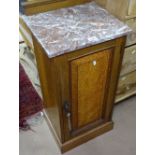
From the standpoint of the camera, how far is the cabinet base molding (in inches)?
55.1

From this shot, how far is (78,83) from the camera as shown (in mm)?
1125

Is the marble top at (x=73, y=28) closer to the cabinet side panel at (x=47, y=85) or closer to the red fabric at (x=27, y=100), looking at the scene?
the cabinet side panel at (x=47, y=85)

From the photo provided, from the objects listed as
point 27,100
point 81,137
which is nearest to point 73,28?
point 81,137

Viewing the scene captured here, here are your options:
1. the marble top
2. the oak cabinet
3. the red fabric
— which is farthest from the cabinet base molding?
the marble top

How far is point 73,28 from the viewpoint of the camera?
106 cm

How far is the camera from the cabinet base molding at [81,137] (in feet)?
4.59

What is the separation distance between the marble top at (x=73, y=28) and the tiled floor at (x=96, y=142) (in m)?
0.76

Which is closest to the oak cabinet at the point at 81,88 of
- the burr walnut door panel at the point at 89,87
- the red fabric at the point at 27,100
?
the burr walnut door panel at the point at 89,87

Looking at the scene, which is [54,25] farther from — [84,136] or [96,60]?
[84,136]

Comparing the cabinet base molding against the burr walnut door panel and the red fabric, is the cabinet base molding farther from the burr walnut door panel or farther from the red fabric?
the red fabric

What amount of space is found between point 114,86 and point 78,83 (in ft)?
0.89

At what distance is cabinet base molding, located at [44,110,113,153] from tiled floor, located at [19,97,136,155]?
28 mm
